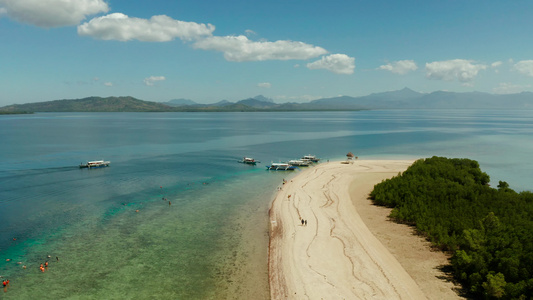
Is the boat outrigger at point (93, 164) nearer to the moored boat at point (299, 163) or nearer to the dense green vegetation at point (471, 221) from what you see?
the moored boat at point (299, 163)

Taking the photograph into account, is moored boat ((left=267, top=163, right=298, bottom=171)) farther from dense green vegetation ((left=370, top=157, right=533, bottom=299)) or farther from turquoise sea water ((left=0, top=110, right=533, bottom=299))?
dense green vegetation ((left=370, top=157, right=533, bottom=299))

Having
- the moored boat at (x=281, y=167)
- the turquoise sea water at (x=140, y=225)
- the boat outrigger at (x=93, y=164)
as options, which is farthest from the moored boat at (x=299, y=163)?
the boat outrigger at (x=93, y=164)

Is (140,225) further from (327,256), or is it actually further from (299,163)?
(299,163)

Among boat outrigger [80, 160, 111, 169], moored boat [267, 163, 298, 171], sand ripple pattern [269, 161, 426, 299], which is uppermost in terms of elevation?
boat outrigger [80, 160, 111, 169]

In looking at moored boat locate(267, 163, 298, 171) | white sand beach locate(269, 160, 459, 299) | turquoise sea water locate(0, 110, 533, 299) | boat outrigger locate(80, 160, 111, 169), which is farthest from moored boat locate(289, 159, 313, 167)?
boat outrigger locate(80, 160, 111, 169)

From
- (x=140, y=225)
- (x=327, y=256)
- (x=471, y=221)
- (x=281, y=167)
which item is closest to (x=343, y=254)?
(x=327, y=256)

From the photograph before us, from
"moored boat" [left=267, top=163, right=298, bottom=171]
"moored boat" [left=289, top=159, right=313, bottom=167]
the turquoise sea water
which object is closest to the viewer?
the turquoise sea water
